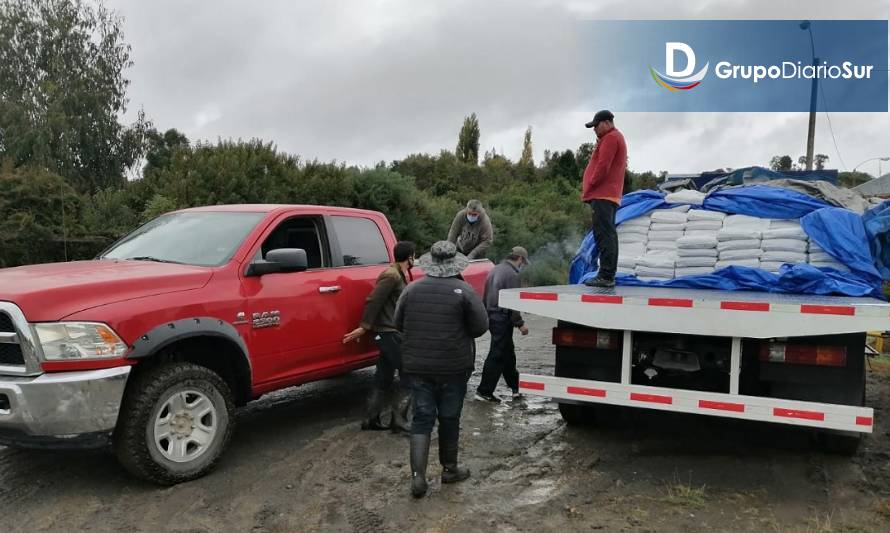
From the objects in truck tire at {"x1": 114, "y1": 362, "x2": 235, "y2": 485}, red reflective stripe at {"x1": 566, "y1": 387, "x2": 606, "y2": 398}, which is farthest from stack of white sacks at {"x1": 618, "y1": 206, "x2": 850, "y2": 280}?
truck tire at {"x1": 114, "y1": 362, "x2": 235, "y2": 485}

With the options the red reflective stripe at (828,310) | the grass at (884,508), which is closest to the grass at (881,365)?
the grass at (884,508)

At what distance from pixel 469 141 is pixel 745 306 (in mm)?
43322

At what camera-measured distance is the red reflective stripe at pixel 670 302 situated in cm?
451

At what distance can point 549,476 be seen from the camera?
4.83 meters

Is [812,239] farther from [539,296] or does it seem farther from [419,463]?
[419,463]

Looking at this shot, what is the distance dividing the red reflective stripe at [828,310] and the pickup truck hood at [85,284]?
3980 mm

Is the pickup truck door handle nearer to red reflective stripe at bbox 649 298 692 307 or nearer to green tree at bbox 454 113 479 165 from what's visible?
red reflective stripe at bbox 649 298 692 307

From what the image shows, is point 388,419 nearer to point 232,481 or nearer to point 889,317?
point 232,481

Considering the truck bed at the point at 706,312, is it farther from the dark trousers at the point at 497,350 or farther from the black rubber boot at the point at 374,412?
the dark trousers at the point at 497,350

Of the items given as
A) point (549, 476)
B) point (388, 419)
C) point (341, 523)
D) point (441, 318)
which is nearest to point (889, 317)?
point (549, 476)

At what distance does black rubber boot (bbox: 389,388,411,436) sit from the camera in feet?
19.2

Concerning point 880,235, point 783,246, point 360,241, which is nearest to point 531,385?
point 360,241

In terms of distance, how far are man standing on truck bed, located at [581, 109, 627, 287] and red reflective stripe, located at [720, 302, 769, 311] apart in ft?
4.78

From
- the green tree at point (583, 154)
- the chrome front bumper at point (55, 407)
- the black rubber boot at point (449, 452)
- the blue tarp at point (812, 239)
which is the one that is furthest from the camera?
the green tree at point (583, 154)
